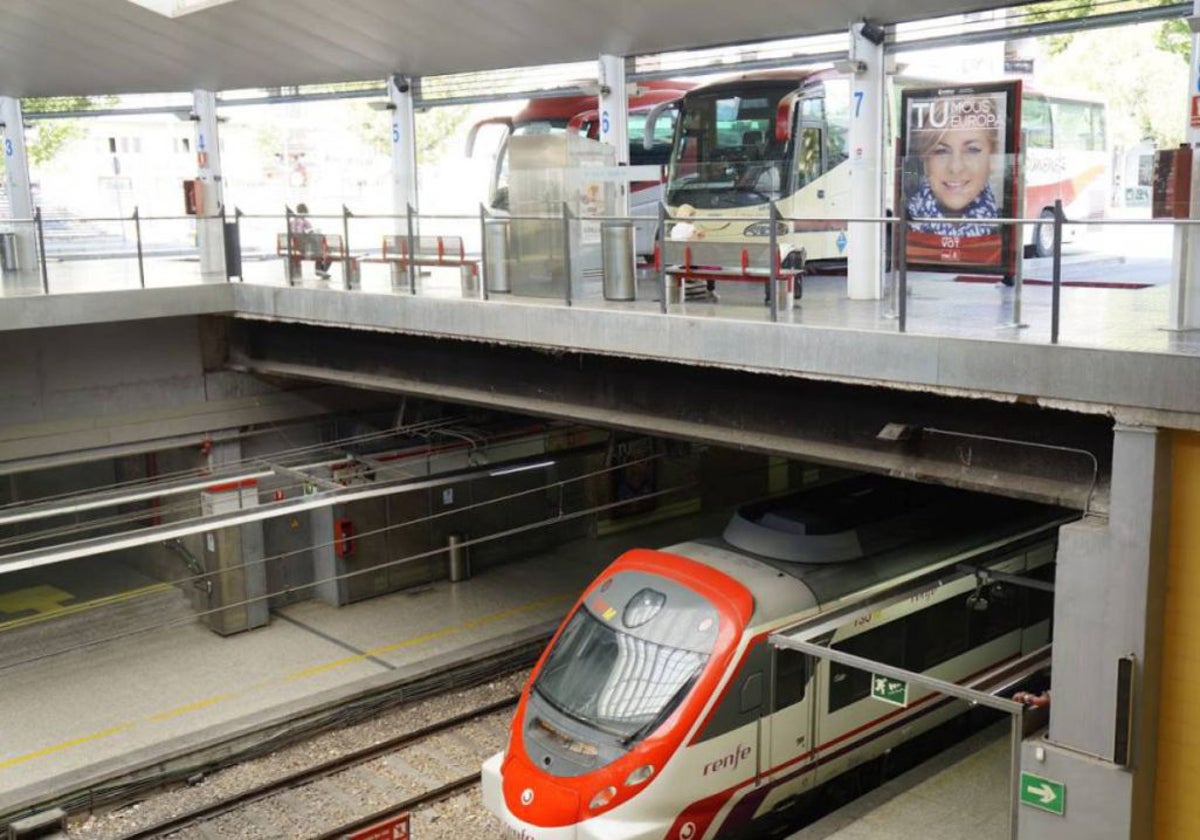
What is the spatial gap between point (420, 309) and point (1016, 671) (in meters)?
6.92

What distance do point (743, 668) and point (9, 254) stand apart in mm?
12397

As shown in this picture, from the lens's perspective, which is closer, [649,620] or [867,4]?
[649,620]

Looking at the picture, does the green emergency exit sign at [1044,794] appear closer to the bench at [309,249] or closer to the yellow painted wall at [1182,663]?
the yellow painted wall at [1182,663]

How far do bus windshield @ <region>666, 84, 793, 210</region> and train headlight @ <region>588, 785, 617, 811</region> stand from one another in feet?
25.6

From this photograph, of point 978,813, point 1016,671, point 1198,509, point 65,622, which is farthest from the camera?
point 65,622

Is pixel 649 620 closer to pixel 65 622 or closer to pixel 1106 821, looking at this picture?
pixel 1106 821

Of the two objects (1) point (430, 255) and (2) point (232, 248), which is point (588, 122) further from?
(1) point (430, 255)

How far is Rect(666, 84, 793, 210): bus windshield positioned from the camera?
47.2 ft

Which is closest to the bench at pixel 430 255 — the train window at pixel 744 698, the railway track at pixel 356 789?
the railway track at pixel 356 789

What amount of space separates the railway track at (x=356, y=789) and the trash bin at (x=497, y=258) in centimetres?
457

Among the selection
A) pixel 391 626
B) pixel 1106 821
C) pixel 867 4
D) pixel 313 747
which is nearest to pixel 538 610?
pixel 391 626

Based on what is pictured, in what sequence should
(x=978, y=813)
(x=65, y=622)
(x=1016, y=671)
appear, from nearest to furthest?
(x=1016, y=671) < (x=978, y=813) < (x=65, y=622)

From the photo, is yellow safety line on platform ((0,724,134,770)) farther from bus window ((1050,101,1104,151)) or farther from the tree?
the tree

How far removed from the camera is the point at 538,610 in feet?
52.4
